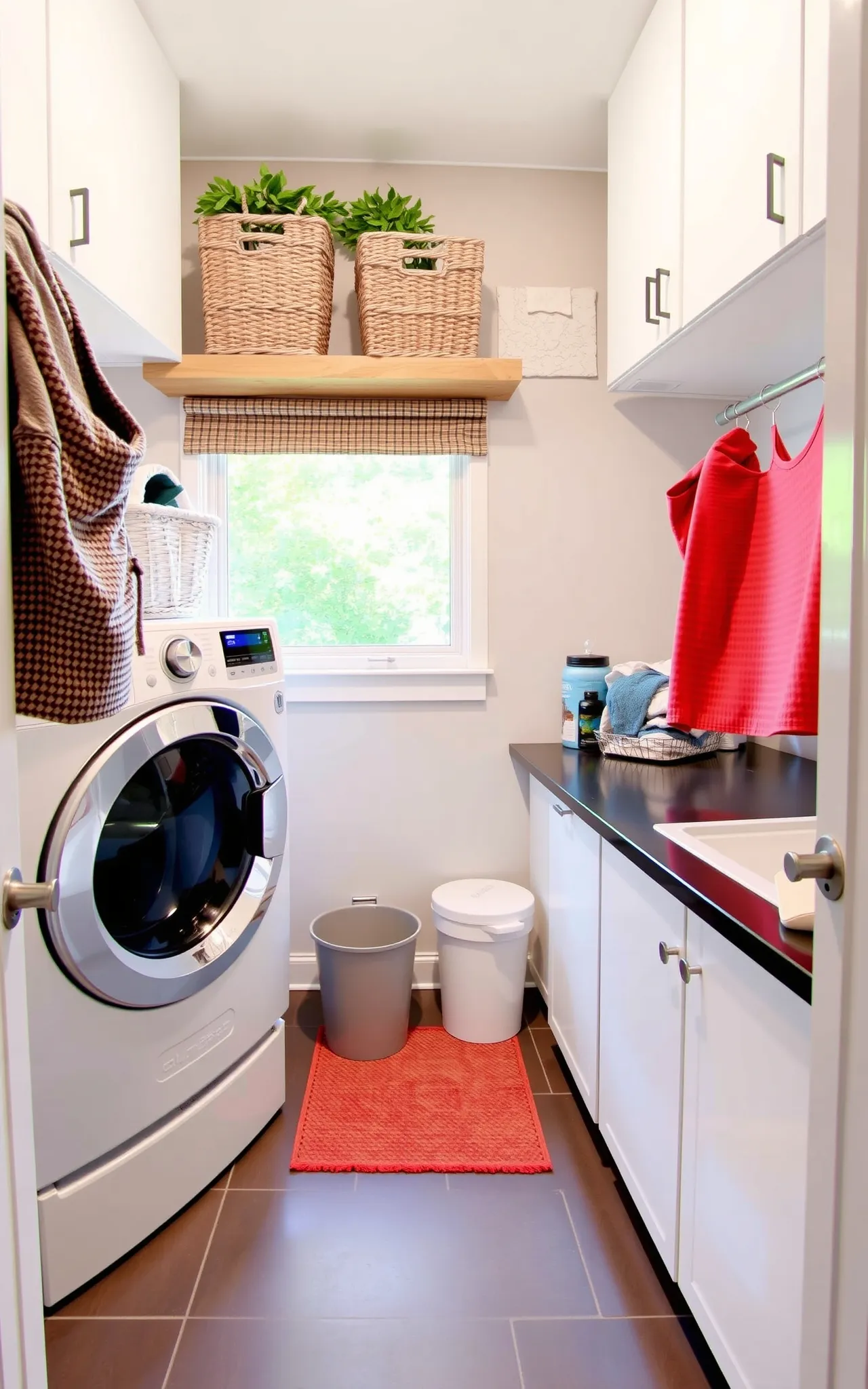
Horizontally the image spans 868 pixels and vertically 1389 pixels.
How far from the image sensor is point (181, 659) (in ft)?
4.88

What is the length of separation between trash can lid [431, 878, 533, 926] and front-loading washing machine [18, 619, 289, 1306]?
0.48 metres

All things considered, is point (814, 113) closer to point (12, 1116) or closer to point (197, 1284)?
point (12, 1116)

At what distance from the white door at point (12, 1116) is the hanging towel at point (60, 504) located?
0.07 feet

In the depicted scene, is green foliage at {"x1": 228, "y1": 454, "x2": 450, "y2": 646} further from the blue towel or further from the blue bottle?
the blue towel

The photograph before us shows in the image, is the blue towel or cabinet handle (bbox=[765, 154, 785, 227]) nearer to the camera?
cabinet handle (bbox=[765, 154, 785, 227])

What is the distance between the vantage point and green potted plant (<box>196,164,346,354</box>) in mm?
1962

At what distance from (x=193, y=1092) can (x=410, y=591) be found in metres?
1.50

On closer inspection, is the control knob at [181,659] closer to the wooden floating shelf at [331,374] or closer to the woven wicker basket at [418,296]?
the wooden floating shelf at [331,374]

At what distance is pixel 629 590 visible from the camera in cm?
240

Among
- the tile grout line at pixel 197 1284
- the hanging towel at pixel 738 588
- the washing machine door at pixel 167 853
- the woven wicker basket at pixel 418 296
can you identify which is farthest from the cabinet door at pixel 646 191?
the tile grout line at pixel 197 1284

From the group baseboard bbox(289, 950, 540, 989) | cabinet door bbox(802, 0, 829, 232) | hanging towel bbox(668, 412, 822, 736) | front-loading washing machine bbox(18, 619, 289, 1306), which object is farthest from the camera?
baseboard bbox(289, 950, 540, 989)

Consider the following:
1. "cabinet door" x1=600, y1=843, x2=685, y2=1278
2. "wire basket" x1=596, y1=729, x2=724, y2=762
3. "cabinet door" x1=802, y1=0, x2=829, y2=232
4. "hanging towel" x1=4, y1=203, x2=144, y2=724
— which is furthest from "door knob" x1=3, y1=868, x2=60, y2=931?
"wire basket" x1=596, y1=729, x2=724, y2=762

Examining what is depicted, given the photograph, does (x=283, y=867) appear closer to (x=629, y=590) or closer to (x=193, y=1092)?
(x=193, y=1092)

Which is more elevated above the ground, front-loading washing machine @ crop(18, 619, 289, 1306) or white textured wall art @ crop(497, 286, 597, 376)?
white textured wall art @ crop(497, 286, 597, 376)
